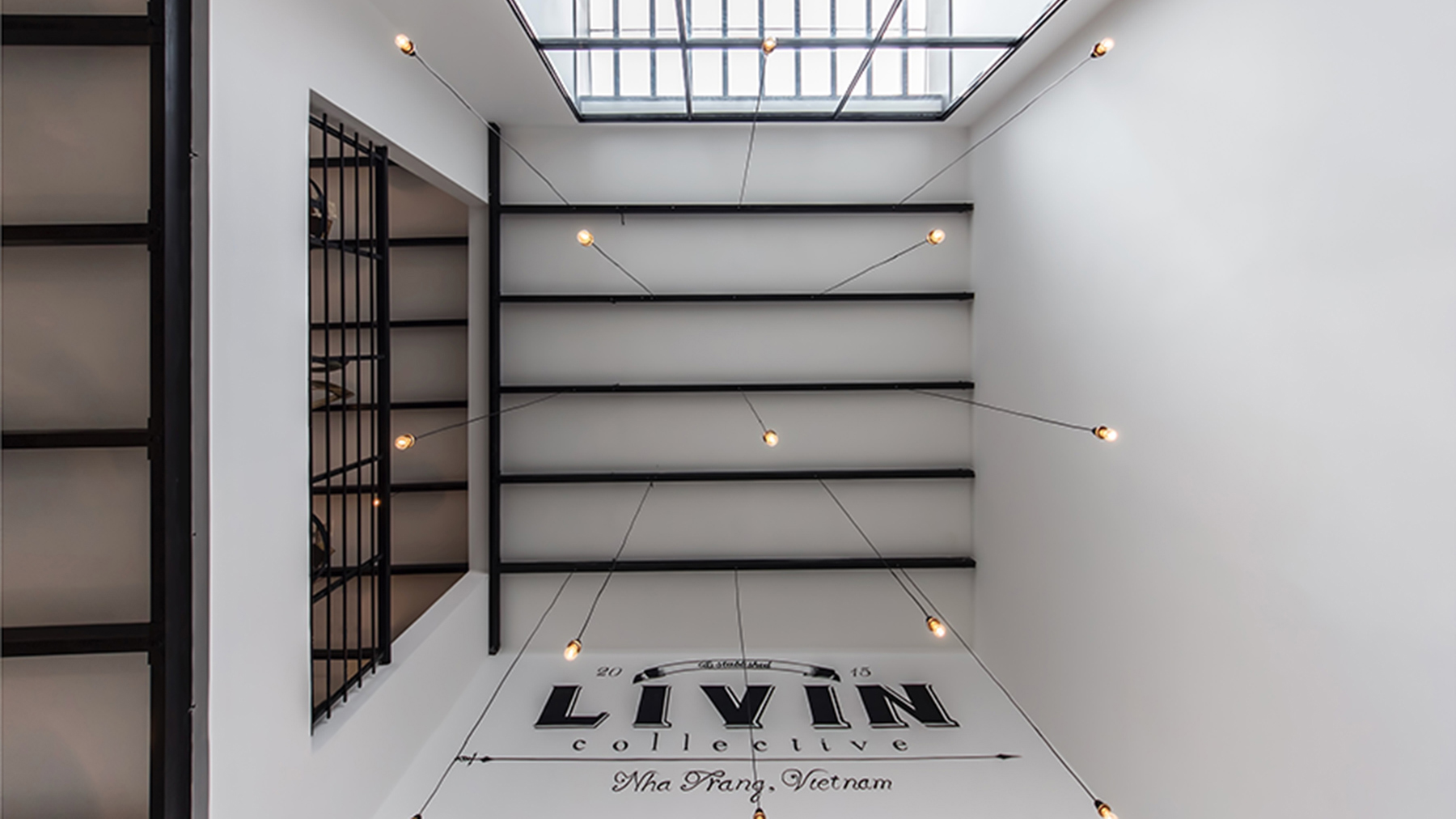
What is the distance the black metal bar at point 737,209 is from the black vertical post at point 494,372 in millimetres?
138

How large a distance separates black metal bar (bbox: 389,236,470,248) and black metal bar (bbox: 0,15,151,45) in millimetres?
2456

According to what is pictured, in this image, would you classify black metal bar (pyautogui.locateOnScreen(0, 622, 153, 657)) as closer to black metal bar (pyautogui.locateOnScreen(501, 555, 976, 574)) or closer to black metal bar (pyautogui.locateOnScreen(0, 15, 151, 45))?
black metal bar (pyautogui.locateOnScreen(0, 15, 151, 45))

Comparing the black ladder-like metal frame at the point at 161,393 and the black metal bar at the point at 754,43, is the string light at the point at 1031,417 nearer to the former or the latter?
the black metal bar at the point at 754,43

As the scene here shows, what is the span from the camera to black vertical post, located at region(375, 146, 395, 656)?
271 centimetres

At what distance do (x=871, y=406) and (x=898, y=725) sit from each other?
1.72 m

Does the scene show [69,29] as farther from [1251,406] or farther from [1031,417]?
[1031,417]

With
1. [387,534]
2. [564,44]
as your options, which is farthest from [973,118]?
[387,534]

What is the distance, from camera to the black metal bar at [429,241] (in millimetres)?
4055

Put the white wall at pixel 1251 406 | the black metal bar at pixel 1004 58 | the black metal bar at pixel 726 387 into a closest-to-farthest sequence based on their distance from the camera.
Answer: the white wall at pixel 1251 406, the black metal bar at pixel 1004 58, the black metal bar at pixel 726 387

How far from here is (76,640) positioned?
5.25 feet

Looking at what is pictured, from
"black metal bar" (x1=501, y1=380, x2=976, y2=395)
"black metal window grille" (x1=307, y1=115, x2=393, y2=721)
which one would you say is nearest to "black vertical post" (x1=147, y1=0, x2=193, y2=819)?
"black metal window grille" (x1=307, y1=115, x2=393, y2=721)

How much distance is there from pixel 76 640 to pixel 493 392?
2419mm

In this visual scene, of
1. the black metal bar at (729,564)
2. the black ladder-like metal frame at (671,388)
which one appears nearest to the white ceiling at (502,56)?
the black ladder-like metal frame at (671,388)

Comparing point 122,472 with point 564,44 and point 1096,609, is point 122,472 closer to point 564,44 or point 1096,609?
point 564,44
